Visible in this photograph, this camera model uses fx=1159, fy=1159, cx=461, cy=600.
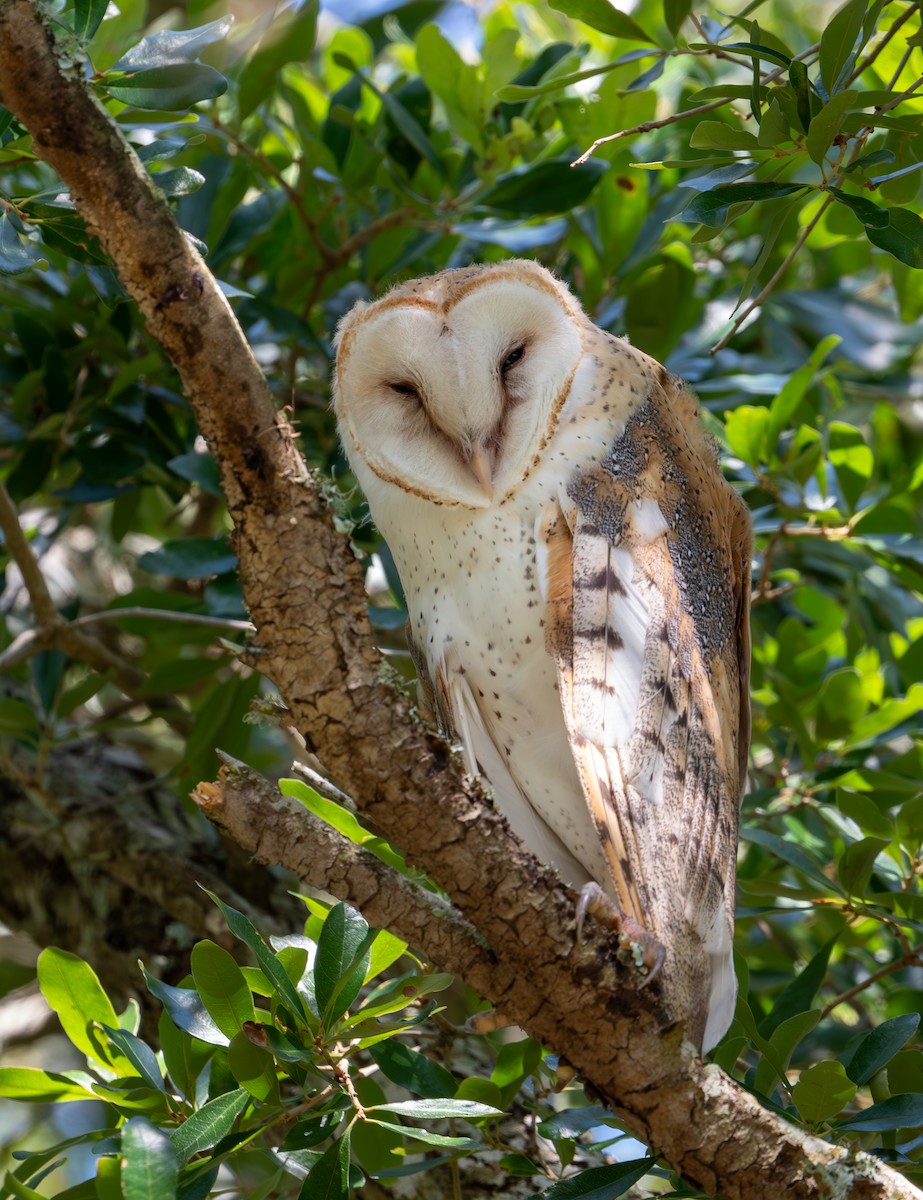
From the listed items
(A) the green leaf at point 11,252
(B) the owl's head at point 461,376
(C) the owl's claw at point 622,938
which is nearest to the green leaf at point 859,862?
(C) the owl's claw at point 622,938

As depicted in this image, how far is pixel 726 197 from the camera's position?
1555 millimetres

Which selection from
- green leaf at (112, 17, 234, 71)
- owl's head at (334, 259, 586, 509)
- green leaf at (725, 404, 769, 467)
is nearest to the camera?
green leaf at (112, 17, 234, 71)

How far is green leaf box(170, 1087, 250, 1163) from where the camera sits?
1.36 metres

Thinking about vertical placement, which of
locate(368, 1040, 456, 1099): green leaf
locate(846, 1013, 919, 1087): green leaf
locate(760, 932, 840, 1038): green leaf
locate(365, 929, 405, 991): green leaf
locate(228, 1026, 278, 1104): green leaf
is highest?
locate(228, 1026, 278, 1104): green leaf

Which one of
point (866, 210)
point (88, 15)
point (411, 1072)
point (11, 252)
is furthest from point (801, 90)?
point (411, 1072)

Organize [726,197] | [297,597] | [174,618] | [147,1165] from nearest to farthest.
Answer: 1. [147,1165]
2. [297,597]
3. [726,197]
4. [174,618]

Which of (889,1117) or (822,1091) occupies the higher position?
(822,1091)

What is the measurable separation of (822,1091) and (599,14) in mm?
1592

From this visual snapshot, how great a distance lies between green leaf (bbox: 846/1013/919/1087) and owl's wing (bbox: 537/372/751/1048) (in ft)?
0.65

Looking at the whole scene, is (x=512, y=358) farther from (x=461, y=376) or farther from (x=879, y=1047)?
(x=879, y=1047)

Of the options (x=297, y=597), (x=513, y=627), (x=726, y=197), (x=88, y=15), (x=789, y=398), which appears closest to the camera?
(x=297, y=597)

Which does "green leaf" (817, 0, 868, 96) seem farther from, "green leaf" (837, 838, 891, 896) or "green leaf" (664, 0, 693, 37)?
"green leaf" (837, 838, 891, 896)

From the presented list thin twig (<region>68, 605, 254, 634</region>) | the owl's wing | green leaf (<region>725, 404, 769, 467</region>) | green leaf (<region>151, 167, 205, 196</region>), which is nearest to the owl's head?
the owl's wing

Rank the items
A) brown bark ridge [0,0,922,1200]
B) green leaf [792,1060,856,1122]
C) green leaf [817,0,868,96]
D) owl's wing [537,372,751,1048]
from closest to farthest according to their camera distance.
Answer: brown bark ridge [0,0,922,1200]
green leaf [817,0,868,96]
green leaf [792,1060,856,1122]
owl's wing [537,372,751,1048]
